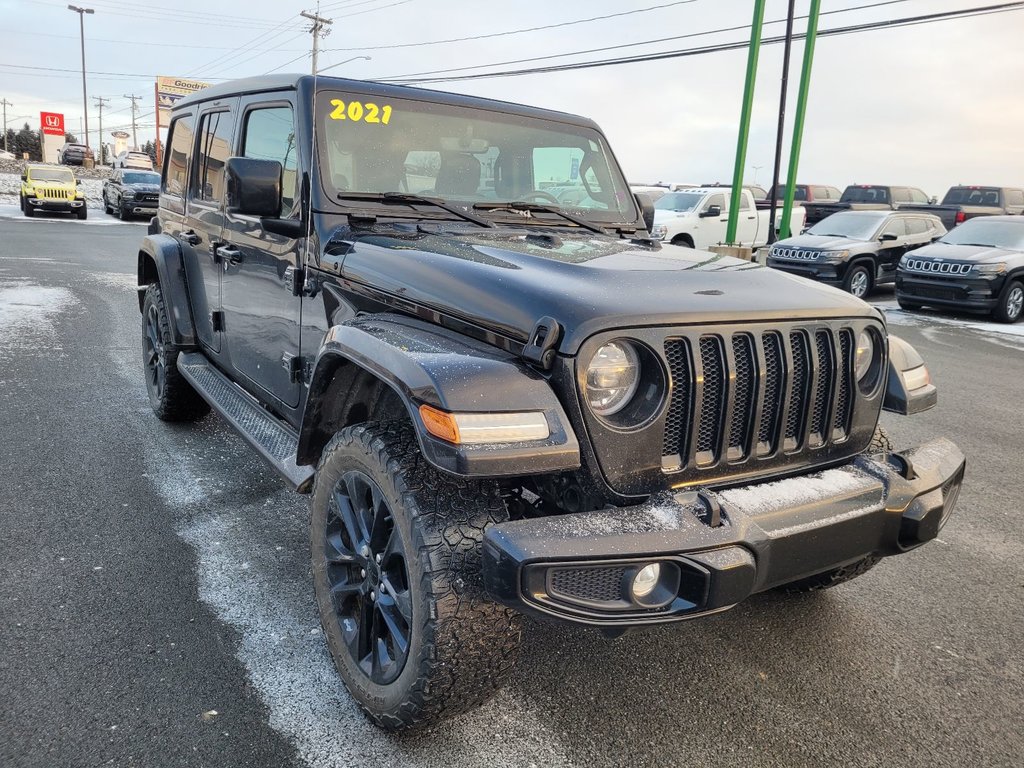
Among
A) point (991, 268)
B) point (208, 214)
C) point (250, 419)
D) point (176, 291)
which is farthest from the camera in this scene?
point (991, 268)

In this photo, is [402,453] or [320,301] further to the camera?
[320,301]

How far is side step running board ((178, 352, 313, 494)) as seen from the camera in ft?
9.57

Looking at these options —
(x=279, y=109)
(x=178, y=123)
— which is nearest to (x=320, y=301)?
(x=279, y=109)

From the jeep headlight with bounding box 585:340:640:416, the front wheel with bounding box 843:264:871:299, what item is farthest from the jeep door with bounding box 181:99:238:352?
the front wheel with bounding box 843:264:871:299

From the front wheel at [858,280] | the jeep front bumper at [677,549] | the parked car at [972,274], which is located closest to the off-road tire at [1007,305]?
the parked car at [972,274]

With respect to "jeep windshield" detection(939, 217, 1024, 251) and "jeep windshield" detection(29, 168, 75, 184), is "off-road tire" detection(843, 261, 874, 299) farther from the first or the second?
"jeep windshield" detection(29, 168, 75, 184)

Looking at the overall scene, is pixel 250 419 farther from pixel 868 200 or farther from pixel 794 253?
pixel 868 200

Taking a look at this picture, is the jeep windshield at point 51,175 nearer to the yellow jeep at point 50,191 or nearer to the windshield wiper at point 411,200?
the yellow jeep at point 50,191

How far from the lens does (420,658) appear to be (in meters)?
2.02

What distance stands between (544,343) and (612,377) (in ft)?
0.73

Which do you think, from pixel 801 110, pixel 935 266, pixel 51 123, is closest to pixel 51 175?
pixel 801 110

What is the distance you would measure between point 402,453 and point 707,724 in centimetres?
128

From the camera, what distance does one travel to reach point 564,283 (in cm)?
224

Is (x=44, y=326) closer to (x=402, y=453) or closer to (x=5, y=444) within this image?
(x=5, y=444)
